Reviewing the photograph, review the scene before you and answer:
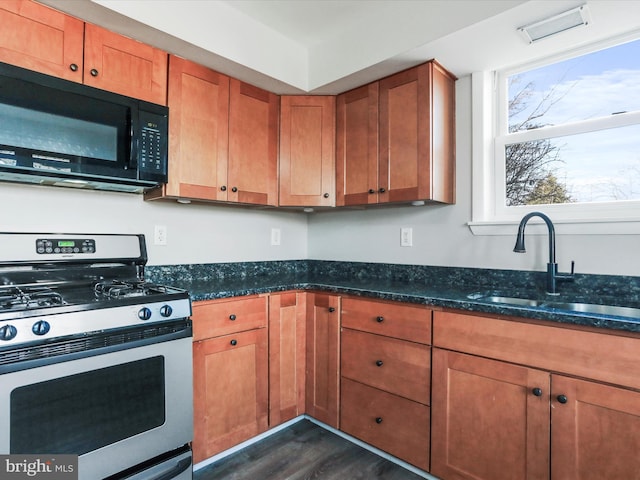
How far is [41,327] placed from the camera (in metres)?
1.17

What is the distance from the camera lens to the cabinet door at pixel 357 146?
216cm

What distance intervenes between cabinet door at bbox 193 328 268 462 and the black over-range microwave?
2.94 feet

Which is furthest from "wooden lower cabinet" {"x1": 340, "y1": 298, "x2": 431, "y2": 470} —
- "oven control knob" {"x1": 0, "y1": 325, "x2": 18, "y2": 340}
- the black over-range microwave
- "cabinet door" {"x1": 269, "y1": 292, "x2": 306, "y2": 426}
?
"oven control knob" {"x1": 0, "y1": 325, "x2": 18, "y2": 340}

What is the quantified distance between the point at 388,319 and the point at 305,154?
1.20 metres

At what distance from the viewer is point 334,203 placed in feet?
7.76

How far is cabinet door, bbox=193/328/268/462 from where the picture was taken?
1715mm

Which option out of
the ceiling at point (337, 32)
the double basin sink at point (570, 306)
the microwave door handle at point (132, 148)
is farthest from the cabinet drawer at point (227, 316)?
the ceiling at point (337, 32)

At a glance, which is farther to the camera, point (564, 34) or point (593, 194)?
point (593, 194)

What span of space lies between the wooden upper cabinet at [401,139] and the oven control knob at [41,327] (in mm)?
1642

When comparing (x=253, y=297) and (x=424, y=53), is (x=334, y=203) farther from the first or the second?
(x=424, y=53)

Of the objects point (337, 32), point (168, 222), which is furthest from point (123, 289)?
point (337, 32)

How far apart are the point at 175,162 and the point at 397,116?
125cm

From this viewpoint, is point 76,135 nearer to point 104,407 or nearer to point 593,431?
point 104,407

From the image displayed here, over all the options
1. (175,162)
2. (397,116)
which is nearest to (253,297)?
(175,162)
